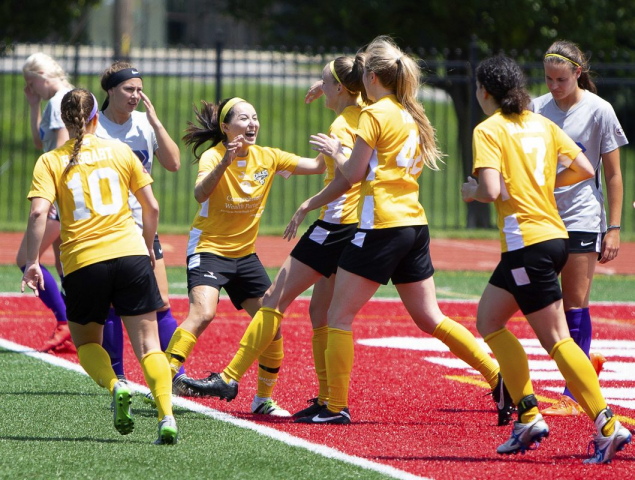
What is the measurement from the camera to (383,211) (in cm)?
565

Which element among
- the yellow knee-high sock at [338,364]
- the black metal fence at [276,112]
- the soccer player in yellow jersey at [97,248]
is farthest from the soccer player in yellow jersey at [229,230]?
the black metal fence at [276,112]

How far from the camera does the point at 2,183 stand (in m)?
27.5

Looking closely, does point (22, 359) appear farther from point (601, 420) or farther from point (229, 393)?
point (601, 420)

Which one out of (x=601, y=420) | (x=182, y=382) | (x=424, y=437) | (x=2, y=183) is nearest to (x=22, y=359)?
(x=182, y=382)

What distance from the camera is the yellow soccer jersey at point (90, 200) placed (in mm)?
5438

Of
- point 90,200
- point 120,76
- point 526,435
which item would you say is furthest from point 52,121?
point 526,435

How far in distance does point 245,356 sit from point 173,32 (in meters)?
53.6

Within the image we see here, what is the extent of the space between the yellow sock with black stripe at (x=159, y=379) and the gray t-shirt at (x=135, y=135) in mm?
1687

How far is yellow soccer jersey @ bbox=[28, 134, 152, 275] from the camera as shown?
214 inches

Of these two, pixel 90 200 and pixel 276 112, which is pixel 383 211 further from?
pixel 276 112

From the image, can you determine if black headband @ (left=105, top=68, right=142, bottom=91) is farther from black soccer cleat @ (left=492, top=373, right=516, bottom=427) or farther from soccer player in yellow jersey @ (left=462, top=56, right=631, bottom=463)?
black soccer cleat @ (left=492, top=373, right=516, bottom=427)

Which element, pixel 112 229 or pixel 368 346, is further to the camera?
pixel 368 346

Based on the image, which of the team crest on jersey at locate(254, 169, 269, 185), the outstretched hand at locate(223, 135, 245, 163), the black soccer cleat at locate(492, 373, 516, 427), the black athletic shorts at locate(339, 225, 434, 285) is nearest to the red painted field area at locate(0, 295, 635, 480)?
the black soccer cleat at locate(492, 373, 516, 427)

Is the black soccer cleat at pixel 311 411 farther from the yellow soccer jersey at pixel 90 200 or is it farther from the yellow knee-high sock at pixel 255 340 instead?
the yellow soccer jersey at pixel 90 200
